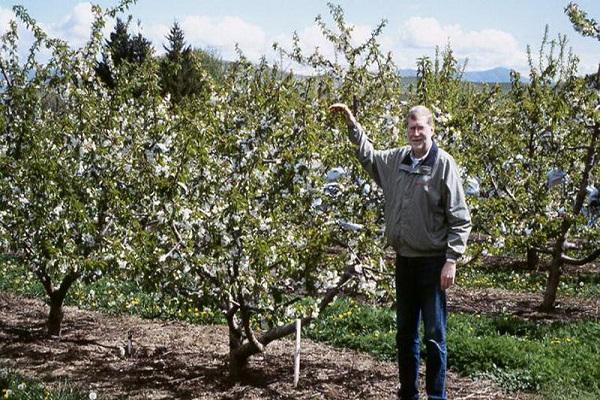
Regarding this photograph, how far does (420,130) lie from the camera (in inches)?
150

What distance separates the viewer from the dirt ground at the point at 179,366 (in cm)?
498

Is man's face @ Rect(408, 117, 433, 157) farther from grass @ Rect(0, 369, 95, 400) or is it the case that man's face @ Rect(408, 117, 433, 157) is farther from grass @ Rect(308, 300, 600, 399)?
grass @ Rect(0, 369, 95, 400)

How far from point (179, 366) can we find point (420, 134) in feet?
9.89

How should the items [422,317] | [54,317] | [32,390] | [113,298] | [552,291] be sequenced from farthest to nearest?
[113,298], [552,291], [54,317], [32,390], [422,317]

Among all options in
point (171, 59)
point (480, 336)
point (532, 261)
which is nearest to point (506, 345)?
point (480, 336)

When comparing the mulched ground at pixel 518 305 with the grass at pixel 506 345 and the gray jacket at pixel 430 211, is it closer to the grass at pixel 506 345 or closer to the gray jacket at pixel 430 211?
the grass at pixel 506 345

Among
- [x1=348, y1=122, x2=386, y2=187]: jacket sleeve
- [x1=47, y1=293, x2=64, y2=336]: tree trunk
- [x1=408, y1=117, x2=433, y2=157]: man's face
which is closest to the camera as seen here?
[x1=408, y1=117, x2=433, y2=157]: man's face

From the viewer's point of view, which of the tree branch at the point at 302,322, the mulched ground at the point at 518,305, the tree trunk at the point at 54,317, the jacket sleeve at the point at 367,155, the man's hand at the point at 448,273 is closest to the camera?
the man's hand at the point at 448,273

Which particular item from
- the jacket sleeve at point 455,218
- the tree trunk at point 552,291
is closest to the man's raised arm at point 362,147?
the jacket sleeve at point 455,218

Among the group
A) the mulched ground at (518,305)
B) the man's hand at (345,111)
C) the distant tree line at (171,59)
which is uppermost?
the distant tree line at (171,59)

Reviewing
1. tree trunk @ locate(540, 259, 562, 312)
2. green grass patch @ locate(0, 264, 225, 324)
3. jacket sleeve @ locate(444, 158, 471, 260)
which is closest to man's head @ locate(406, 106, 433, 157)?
jacket sleeve @ locate(444, 158, 471, 260)

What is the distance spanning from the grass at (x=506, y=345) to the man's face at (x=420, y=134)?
2.25 m

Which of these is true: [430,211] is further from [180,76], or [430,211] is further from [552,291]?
[180,76]

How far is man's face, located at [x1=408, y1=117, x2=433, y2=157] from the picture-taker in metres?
3.82
